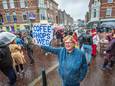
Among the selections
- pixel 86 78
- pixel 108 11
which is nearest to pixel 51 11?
pixel 108 11

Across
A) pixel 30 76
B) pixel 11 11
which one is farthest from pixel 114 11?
pixel 30 76

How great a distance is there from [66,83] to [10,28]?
3287 centimetres

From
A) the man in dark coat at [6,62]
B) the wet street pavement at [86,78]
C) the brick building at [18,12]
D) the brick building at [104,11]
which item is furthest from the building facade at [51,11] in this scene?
the man in dark coat at [6,62]

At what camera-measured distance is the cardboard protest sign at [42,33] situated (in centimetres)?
345

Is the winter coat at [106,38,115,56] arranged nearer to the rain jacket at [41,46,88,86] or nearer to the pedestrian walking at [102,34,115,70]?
the pedestrian walking at [102,34,115,70]

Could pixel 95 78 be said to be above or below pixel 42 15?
below

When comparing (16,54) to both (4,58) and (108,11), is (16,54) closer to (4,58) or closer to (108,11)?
(4,58)

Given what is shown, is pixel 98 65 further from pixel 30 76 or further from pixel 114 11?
pixel 114 11

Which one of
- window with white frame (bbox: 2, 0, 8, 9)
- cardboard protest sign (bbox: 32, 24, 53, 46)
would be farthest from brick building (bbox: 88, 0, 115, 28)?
cardboard protest sign (bbox: 32, 24, 53, 46)

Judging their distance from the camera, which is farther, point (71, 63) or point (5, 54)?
point (5, 54)

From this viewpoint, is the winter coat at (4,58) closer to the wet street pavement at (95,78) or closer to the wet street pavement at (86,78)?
the wet street pavement at (86,78)

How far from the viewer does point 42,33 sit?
11.5ft

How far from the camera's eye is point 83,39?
21.1 feet

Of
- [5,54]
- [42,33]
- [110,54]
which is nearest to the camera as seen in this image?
[42,33]
